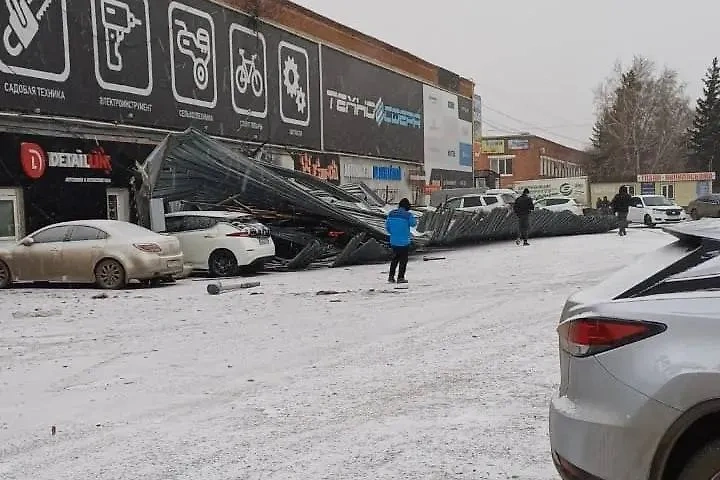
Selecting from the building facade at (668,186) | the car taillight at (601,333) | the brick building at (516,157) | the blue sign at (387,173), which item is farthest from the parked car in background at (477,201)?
the brick building at (516,157)

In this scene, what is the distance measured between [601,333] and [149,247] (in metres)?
11.8

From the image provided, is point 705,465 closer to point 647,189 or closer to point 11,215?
point 11,215

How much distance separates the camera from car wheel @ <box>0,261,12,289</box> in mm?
14023

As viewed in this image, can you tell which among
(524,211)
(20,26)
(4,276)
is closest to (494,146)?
(524,211)

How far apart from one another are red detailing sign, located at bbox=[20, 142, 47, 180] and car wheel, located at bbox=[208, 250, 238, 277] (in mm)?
5823

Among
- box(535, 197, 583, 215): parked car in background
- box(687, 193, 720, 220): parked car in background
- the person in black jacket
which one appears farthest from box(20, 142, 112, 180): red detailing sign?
box(687, 193, 720, 220): parked car in background

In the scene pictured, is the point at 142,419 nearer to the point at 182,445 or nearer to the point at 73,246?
the point at 182,445

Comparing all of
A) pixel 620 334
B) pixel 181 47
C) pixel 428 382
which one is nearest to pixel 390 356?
pixel 428 382

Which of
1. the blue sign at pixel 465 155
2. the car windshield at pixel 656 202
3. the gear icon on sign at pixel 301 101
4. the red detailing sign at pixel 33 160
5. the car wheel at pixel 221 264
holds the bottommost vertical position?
the car wheel at pixel 221 264

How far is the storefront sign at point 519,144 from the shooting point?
84312mm

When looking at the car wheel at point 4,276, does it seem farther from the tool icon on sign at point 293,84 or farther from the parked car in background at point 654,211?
the parked car in background at point 654,211

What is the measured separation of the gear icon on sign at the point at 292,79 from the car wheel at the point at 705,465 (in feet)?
92.9

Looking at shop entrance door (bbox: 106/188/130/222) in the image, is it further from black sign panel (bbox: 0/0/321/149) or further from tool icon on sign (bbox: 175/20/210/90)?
tool icon on sign (bbox: 175/20/210/90)

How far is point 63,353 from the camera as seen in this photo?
7.81m
